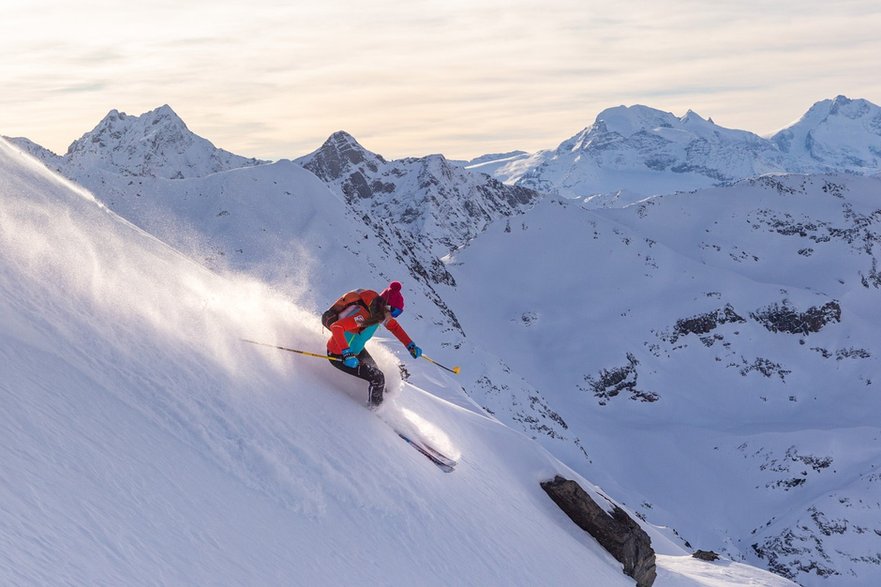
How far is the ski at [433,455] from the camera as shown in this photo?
527 inches

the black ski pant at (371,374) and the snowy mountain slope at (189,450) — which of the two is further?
the black ski pant at (371,374)

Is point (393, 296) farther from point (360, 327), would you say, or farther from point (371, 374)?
point (371, 374)

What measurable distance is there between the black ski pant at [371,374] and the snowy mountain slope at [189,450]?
0.34 meters

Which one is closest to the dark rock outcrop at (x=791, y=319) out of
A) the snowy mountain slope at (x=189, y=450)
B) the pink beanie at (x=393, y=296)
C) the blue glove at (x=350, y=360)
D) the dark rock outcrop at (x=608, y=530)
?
the dark rock outcrop at (x=608, y=530)

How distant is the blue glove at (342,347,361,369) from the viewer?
1301 centimetres

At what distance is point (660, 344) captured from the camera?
400ft

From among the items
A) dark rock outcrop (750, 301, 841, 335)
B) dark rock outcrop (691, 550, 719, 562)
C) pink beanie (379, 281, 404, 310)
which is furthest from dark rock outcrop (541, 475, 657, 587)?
dark rock outcrop (750, 301, 841, 335)

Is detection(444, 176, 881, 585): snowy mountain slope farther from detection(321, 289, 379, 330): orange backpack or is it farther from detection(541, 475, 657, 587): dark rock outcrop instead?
detection(321, 289, 379, 330): orange backpack

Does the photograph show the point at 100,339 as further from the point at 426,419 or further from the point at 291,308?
the point at 426,419

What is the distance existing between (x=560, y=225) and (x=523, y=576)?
438ft

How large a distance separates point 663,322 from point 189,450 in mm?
121412

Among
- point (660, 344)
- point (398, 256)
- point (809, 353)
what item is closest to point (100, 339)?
A: point (398, 256)

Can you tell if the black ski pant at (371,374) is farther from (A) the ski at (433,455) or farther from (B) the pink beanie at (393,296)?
(B) the pink beanie at (393,296)

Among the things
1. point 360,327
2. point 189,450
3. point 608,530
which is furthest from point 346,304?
point 608,530
